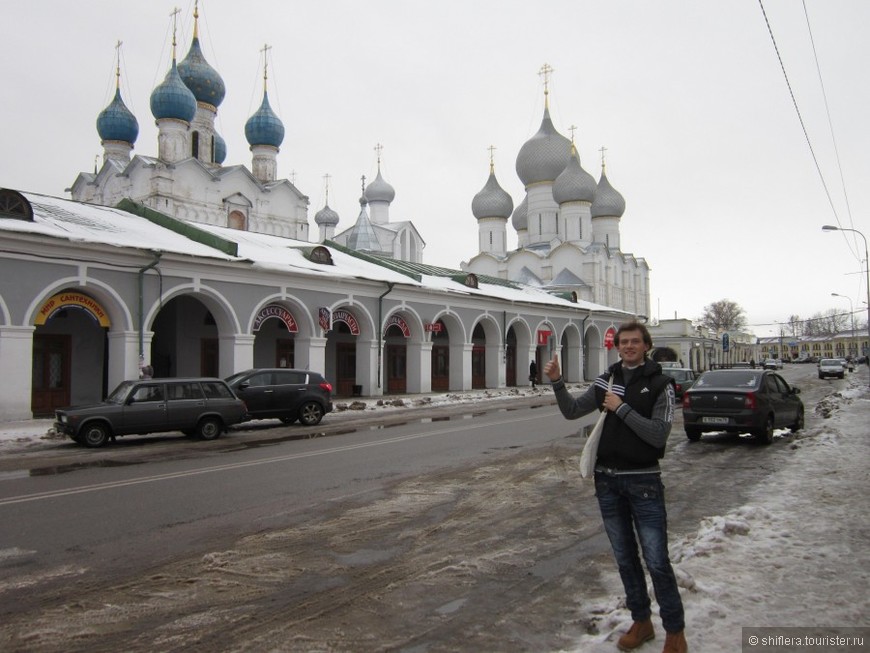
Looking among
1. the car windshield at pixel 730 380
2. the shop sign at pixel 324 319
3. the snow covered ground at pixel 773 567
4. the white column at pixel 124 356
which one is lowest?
the snow covered ground at pixel 773 567

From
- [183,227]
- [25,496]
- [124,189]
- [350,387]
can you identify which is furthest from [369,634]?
[124,189]

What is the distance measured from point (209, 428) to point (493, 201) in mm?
52843

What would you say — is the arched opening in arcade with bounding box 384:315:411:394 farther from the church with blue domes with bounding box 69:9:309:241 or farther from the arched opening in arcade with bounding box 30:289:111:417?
the church with blue domes with bounding box 69:9:309:241

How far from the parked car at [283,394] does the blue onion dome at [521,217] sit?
171ft

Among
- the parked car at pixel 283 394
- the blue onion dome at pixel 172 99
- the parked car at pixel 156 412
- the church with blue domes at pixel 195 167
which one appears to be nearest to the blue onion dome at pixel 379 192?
the church with blue domes at pixel 195 167

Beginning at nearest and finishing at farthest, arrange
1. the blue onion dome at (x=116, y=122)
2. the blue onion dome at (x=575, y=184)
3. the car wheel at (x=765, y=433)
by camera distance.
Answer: the car wheel at (x=765, y=433), the blue onion dome at (x=116, y=122), the blue onion dome at (x=575, y=184)

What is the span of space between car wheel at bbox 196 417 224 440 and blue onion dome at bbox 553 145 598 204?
48.5m

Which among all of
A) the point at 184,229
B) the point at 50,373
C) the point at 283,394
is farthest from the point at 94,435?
the point at 184,229

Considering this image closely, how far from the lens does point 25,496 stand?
327 inches

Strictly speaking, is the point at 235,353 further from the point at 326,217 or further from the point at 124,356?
the point at 326,217

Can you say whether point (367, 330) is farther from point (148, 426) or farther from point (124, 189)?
point (124, 189)

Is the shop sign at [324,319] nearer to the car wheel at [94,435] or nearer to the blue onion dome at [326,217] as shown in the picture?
the car wheel at [94,435]

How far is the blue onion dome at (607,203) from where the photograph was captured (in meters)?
62.6

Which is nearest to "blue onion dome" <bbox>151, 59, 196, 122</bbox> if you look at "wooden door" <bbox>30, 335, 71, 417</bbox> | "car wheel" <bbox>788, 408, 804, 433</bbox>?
"wooden door" <bbox>30, 335, 71, 417</bbox>
